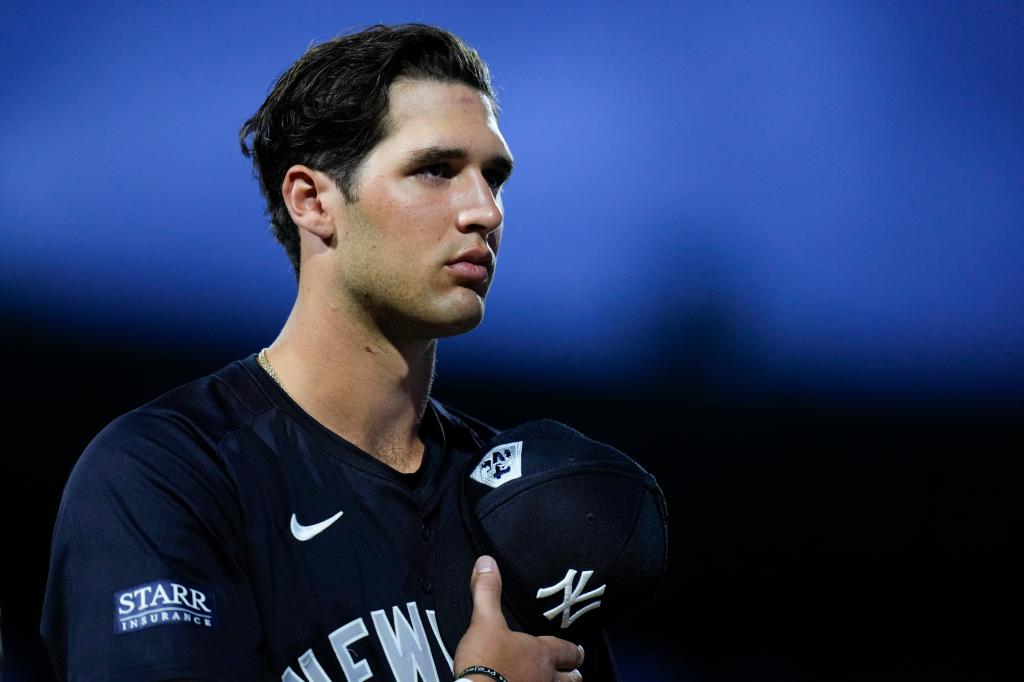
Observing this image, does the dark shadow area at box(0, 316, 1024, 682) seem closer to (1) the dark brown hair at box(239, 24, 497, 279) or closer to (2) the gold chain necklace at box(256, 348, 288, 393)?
(1) the dark brown hair at box(239, 24, 497, 279)

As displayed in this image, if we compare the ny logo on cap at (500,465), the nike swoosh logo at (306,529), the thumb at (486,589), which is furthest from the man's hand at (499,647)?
the nike swoosh logo at (306,529)

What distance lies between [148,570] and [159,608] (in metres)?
0.06

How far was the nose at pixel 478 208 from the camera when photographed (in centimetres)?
190

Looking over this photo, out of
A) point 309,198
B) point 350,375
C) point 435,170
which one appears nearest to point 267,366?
point 350,375

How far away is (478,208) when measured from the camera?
1.91 m

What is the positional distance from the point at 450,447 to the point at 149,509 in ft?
2.29

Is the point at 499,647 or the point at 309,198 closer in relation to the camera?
the point at 499,647

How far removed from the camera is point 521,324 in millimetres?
3893

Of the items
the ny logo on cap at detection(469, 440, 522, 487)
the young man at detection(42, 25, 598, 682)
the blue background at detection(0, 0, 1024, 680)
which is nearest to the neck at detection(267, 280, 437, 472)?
the young man at detection(42, 25, 598, 682)

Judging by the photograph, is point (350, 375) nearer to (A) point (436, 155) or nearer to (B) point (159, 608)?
(A) point (436, 155)

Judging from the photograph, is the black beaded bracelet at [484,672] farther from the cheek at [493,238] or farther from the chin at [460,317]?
the cheek at [493,238]

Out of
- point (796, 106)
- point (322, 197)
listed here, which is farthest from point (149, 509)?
point (796, 106)

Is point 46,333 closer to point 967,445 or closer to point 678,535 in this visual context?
point 678,535

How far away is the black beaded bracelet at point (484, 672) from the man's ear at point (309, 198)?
0.85 meters
